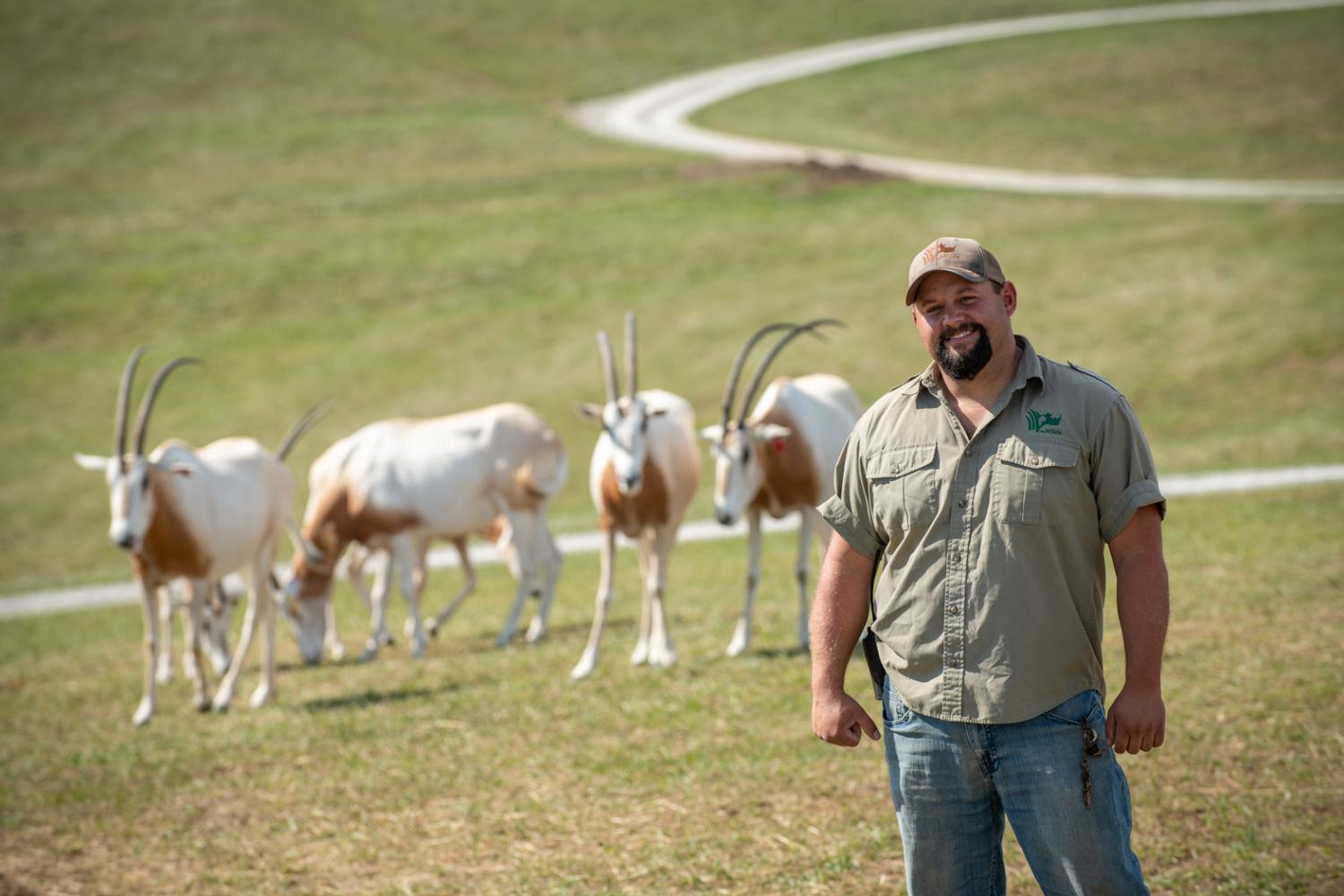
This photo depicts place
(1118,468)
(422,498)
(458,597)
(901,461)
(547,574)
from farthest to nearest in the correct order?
(458,597) → (547,574) → (422,498) → (901,461) → (1118,468)

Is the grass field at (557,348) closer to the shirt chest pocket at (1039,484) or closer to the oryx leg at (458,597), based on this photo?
the oryx leg at (458,597)

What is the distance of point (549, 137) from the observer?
4556cm

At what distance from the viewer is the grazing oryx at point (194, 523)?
953 centimetres

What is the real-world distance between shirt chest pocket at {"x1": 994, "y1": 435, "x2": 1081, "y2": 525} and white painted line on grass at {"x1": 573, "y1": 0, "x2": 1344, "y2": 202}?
102 feet

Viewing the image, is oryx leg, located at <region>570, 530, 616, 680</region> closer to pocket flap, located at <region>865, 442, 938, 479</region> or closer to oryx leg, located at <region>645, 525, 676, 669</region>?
oryx leg, located at <region>645, 525, 676, 669</region>

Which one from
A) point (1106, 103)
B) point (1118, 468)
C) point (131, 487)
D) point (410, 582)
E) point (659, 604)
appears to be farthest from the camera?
point (1106, 103)

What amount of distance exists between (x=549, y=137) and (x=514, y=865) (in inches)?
1635

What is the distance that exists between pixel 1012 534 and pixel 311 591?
31.3 feet

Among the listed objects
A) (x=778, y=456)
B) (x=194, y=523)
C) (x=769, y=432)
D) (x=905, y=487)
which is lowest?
(x=194, y=523)

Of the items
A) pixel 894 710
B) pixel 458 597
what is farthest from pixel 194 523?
pixel 894 710

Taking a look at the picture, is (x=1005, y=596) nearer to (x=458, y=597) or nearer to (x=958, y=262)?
(x=958, y=262)

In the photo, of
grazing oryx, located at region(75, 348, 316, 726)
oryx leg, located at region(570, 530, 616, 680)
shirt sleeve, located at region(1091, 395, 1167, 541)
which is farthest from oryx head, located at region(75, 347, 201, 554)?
shirt sleeve, located at region(1091, 395, 1167, 541)

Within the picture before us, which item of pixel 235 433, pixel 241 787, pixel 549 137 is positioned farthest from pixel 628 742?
pixel 549 137

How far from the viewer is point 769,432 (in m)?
10.2
